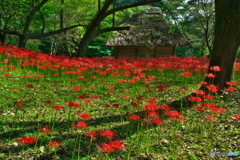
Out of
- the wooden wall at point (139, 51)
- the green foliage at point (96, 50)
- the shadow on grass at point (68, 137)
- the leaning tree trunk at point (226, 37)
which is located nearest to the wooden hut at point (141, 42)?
the wooden wall at point (139, 51)

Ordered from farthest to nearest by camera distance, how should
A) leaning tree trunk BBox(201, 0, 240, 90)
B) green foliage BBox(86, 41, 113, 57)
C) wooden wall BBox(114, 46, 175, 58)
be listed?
green foliage BBox(86, 41, 113, 57) < wooden wall BBox(114, 46, 175, 58) < leaning tree trunk BBox(201, 0, 240, 90)

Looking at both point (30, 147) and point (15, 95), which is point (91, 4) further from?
→ point (30, 147)

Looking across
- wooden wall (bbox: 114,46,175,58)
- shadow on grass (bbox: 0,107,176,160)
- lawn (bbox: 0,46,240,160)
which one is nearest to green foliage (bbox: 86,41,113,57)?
wooden wall (bbox: 114,46,175,58)

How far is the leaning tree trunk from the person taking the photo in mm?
5746

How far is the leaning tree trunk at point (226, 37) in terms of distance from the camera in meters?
5.75

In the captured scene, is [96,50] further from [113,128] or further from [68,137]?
[68,137]

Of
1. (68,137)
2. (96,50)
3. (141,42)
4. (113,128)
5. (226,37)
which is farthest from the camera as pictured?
(96,50)

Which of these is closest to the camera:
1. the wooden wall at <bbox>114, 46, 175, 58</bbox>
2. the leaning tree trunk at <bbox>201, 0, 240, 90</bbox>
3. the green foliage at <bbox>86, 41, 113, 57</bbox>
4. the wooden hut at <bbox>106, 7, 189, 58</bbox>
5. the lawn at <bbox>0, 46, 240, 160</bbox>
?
the lawn at <bbox>0, 46, 240, 160</bbox>

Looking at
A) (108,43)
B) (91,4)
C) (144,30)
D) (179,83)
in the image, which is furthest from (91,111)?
(144,30)

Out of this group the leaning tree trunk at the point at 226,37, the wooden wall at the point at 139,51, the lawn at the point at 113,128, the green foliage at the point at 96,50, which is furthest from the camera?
the green foliage at the point at 96,50

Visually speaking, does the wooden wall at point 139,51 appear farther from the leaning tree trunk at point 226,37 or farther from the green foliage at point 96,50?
the leaning tree trunk at point 226,37

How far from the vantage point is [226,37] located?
19.1 feet

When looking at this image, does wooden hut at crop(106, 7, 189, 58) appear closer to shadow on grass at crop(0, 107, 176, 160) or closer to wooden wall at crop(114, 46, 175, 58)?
wooden wall at crop(114, 46, 175, 58)

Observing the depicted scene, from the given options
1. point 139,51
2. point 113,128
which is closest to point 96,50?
point 139,51
